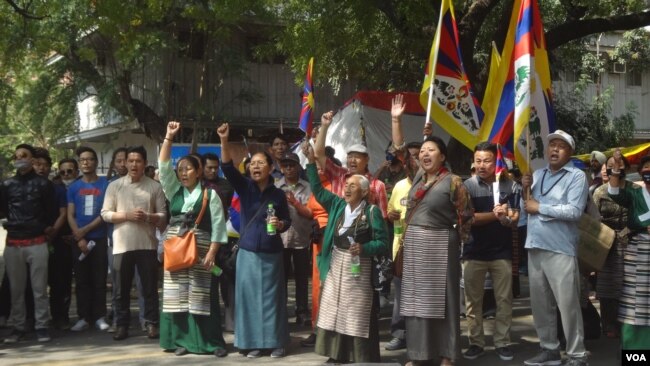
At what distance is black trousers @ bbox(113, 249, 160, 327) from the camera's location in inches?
304

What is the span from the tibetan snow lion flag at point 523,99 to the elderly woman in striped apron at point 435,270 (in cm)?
78

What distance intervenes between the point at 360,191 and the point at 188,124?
44.1 feet

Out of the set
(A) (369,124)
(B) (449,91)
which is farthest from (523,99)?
(A) (369,124)

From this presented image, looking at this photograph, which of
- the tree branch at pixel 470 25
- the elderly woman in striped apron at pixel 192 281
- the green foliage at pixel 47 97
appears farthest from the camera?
the green foliage at pixel 47 97

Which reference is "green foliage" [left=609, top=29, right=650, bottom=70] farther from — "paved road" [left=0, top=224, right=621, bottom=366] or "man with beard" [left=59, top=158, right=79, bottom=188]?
"man with beard" [left=59, top=158, right=79, bottom=188]

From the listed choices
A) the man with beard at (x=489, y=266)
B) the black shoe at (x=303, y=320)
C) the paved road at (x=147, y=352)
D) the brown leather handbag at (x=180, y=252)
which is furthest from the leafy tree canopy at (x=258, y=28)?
the brown leather handbag at (x=180, y=252)

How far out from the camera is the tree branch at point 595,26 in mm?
12531

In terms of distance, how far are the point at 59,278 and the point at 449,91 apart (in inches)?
188

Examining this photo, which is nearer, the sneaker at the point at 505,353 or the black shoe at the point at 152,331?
the sneaker at the point at 505,353

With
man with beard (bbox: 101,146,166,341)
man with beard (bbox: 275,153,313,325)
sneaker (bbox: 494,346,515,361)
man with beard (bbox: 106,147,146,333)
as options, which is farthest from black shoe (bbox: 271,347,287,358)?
sneaker (bbox: 494,346,515,361)

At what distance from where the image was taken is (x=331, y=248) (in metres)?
6.61

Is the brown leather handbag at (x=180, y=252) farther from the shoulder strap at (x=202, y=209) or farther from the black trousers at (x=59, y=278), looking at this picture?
the black trousers at (x=59, y=278)

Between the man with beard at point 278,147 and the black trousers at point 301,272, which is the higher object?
the man with beard at point 278,147

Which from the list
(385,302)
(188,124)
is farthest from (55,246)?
(188,124)
